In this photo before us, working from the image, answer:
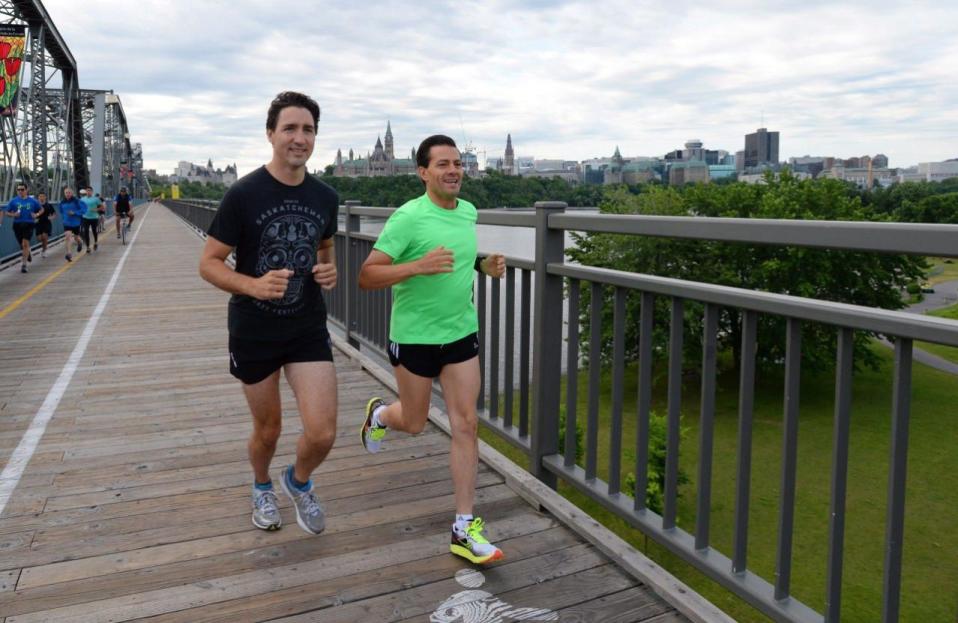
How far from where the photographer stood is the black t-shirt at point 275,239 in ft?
10.4

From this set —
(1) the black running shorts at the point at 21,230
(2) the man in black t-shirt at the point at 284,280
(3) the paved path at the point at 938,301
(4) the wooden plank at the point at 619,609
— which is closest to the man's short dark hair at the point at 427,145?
(2) the man in black t-shirt at the point at 284,280

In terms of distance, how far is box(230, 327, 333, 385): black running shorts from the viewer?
3.33 meters

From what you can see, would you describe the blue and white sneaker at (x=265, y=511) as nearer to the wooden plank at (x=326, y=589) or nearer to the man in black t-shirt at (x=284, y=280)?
the man in black t-shirt at (x=284, y=280)

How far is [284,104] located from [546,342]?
160 cm

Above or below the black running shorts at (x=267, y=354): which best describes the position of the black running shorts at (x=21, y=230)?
above

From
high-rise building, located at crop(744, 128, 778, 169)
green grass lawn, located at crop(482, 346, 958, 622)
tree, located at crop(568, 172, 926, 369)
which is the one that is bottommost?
green grass lawn, located at crop(482, 346, 958, 622)

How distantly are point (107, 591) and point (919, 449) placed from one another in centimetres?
3536

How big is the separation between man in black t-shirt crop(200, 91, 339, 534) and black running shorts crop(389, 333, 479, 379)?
0.31 m

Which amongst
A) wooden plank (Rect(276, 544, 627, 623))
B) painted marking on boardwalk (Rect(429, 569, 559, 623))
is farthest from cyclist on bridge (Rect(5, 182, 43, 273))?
painted marking on boardwalk (Rect(429, 569, 559, 623))

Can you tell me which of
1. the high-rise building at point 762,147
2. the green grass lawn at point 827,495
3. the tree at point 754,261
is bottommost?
the green grass lawn at point 827,495

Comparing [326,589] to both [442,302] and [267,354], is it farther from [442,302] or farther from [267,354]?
[442,302]

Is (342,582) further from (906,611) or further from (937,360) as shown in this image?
(937,360)

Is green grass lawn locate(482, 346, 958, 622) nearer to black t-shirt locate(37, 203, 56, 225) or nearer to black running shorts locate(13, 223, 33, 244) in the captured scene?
black running shorts locate(13, 223, 33, 244)

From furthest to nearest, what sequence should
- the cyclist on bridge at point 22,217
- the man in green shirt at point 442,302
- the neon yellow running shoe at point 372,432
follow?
1. the cyclist on bridge at point 22,217
2. the neon yellow running shoe at point 372,432
3. the man in green shirt at point 442,302
